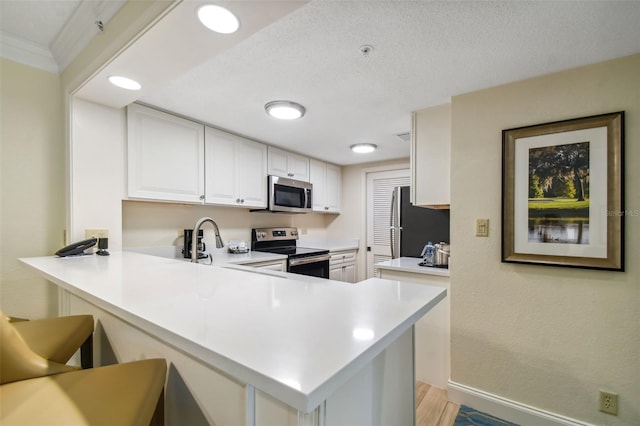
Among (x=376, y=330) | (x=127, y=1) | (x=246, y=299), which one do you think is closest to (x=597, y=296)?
(x=376, y=330)

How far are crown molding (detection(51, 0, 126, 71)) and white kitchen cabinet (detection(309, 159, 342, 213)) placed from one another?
8.51 feet

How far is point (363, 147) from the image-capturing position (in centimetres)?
326

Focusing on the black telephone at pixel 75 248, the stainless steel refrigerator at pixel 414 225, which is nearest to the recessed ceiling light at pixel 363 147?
the stainless steel refrigerator at pixel 414 225

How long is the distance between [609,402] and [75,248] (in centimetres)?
315

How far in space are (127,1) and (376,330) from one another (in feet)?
5.59

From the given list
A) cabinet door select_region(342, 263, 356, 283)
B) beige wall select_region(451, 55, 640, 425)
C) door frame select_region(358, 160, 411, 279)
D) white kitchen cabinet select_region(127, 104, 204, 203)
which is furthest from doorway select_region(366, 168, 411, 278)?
white kitchen cabinet select_region(127, 104, 204, 203)

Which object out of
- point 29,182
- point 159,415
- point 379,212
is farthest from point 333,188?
point 159,415

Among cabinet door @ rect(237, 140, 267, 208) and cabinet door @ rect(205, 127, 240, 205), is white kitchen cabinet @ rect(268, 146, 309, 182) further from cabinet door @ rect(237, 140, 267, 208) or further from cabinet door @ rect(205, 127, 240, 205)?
cabinet door @ rect(205, 127, 240, 205)

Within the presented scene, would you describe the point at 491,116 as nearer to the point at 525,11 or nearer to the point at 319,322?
the point at 525,11

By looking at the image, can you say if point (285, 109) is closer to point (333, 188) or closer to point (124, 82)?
point (124, 82)

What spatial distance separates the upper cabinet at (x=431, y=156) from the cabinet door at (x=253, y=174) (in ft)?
5.39

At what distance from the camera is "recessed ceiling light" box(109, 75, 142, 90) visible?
5.12 feet

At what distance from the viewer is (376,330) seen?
0.61 meters

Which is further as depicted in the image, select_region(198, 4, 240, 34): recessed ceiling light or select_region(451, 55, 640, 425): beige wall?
select_region(451, 55, 640, 425): beige wall
